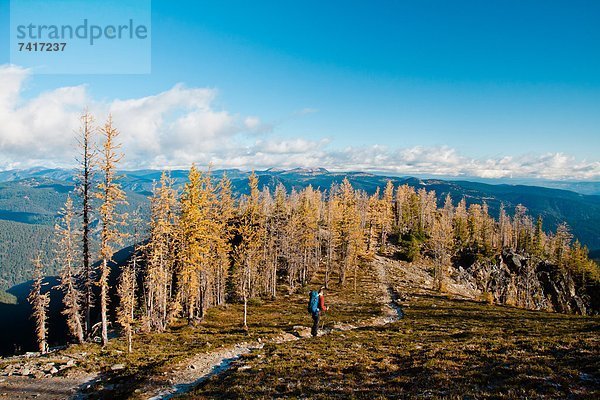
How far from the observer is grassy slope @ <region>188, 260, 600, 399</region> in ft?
40.6

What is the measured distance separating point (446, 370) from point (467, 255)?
97.8m

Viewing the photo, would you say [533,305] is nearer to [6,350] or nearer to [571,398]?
[571,398]

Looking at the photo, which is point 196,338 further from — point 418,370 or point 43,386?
point 418,370

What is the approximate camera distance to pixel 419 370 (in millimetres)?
15492

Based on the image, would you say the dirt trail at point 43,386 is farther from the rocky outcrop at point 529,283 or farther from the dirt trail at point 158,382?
the rocky outcrop at point 529,283

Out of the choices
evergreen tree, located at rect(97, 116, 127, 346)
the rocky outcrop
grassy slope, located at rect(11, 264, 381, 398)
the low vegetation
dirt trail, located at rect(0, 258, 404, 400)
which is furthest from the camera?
the rocky outcrop

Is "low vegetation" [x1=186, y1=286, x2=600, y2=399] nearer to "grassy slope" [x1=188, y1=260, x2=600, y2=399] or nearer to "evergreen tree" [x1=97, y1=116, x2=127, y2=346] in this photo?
"grassy slope" [x1=188, y1=260, x2=600, y2=399]

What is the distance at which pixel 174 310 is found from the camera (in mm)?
36250

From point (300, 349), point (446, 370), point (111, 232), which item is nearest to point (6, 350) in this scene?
point (111, 232)

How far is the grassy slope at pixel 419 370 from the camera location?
40.6 ft

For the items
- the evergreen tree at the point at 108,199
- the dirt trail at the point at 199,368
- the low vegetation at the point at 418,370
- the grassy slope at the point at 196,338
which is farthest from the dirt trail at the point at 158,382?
the evergreen tree at the point at 108,199

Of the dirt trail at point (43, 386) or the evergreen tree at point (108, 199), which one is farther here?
the evergreen tree at point (108, 199)

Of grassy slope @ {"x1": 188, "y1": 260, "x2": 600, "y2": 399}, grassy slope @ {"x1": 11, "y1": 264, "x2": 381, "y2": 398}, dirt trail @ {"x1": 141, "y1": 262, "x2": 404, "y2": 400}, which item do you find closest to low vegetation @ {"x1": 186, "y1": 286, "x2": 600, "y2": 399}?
grassy slope @ {"x1": 188, "y1": 260, "x2": 600, "y2": 399}

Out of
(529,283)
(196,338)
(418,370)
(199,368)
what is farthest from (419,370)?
(529,283)
